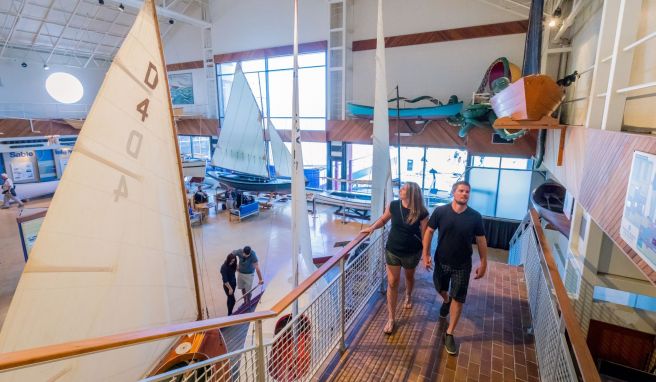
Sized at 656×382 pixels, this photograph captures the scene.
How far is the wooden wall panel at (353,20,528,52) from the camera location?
877cm

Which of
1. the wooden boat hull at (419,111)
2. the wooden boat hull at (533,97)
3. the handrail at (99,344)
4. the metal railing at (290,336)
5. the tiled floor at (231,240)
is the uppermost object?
the wooden boat hull at (419,111)

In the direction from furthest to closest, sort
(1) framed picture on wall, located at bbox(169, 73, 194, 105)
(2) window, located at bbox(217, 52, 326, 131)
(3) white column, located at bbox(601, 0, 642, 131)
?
(1) framed picture on wall, located at bbox(169, 73, 194, 105), (2) window, located at bbox(217, 52, 326, 131), (3) white column, located at bbox(601, 0, 642, 131)

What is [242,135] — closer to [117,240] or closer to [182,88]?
[117,240]

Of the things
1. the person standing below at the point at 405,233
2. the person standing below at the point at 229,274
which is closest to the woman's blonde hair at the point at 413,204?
the person standing below at the point at 405,233

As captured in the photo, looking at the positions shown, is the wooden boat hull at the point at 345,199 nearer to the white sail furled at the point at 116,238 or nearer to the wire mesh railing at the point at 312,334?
the wire mesh railing at the point at 312,334

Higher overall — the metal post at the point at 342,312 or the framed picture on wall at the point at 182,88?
the framed picture on wall at the point at 182,88

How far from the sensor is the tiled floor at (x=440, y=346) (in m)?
2.49

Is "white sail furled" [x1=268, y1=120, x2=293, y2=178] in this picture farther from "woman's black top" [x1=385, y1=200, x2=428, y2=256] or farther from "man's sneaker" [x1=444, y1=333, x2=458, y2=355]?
"man's sneaker" [x1=444, y1=333, x2=458, y2=355]

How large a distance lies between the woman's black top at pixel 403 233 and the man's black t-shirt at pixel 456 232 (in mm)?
163

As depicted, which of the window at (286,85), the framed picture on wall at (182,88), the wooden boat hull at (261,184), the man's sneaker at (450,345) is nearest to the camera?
the man's sneaker at (450,345)

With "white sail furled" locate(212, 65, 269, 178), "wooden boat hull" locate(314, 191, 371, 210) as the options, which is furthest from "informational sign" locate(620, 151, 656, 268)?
"wooden boat hull" locate(314, 191, 371, 210)

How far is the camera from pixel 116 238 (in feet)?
6.30

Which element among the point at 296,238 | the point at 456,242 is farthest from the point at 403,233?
the point at 296,238

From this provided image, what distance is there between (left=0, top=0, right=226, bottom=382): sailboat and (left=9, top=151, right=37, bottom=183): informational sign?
17466 millimetres
